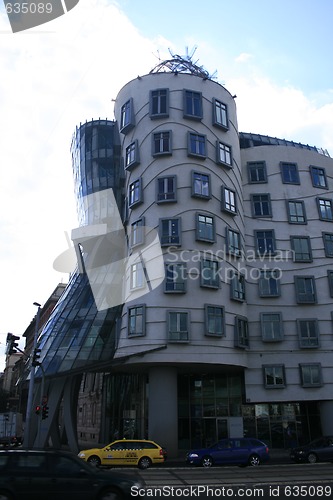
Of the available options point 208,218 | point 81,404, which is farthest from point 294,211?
point 81,404

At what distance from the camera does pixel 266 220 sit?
4244 cm

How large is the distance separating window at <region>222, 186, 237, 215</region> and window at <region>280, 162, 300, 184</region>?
289 inches

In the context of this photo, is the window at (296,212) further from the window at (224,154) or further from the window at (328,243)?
the window at (224,154)

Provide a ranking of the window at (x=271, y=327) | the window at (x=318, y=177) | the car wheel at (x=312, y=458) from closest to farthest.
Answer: the car wheel at (x=312, y=458), the window at (x=271, y=327), the window at (x=318, y=177)

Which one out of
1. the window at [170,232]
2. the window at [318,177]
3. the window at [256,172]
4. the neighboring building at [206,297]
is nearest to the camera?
the neighboring building at [206,297]

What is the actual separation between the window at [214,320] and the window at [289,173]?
16621 mm

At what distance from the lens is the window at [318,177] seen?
44.5 meters

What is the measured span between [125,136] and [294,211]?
1784 cm

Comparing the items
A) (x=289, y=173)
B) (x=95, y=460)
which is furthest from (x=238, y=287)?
(x=95, y=460)

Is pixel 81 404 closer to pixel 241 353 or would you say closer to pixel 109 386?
pixel 109 386

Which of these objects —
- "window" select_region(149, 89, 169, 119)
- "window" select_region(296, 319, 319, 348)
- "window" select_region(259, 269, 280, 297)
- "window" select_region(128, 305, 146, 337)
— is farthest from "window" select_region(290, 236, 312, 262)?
"window" select_region(149, 89, 169, 119)

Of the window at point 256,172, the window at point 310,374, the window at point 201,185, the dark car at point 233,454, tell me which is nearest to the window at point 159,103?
the window at point 201,185

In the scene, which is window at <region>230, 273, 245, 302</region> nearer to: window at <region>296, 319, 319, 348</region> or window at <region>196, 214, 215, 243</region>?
window at <region>196, 214, 215, 243</region>

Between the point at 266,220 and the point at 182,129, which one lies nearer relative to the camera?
the point at 182,129
